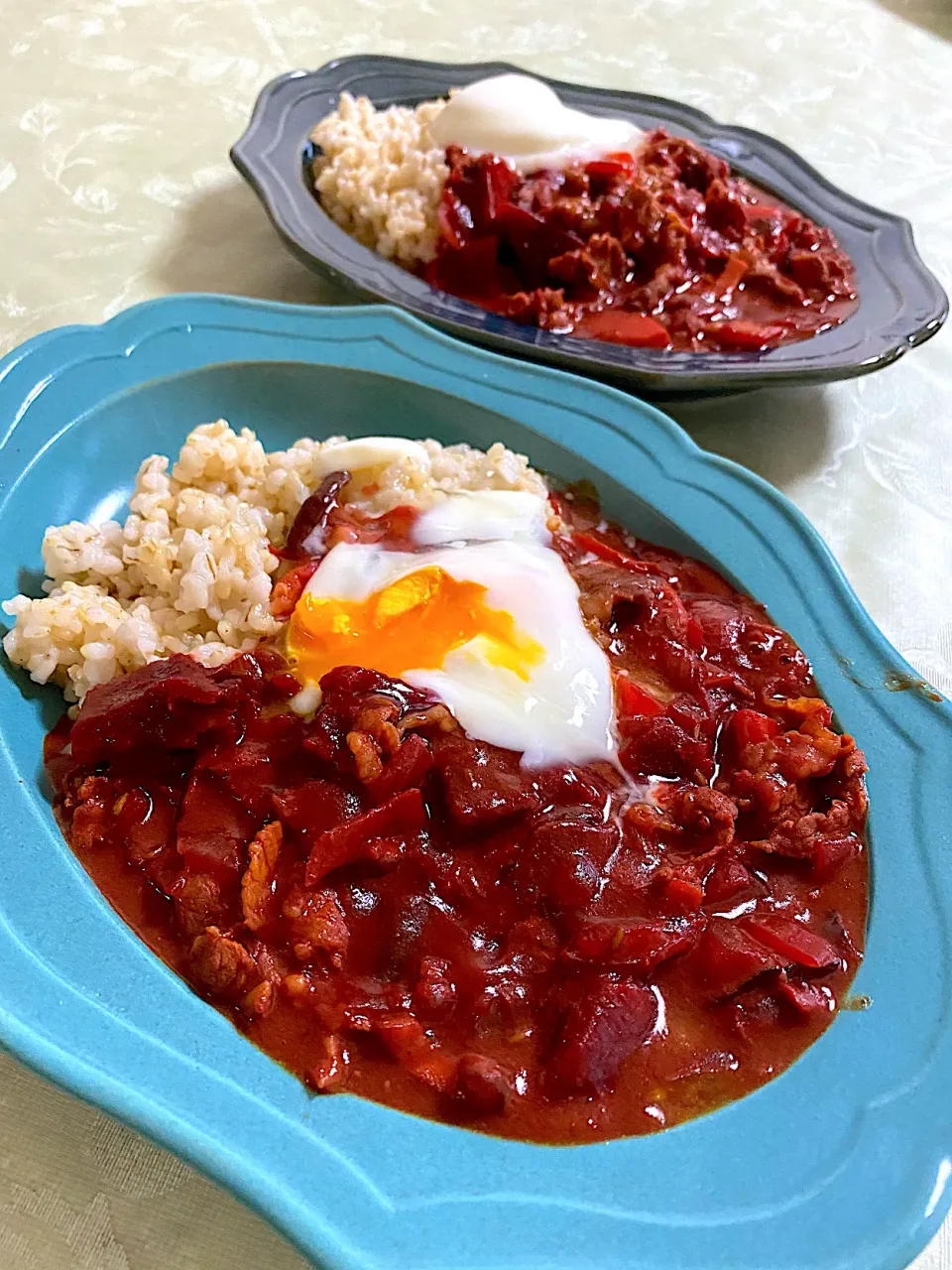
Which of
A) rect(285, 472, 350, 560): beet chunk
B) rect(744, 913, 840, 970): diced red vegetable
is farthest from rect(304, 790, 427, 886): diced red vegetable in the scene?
rect(285, 472, 350, 560): beet chunk

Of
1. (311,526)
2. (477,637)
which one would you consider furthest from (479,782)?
(311,526)

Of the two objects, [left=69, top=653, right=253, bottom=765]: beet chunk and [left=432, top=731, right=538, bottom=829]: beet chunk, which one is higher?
[left=432, top=731, right=538, bottom=829]: beet chunk

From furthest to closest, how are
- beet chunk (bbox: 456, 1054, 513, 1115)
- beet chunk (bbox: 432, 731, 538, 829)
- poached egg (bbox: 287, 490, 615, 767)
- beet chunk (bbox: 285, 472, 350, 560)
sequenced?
1. beet chunk (bbox: 285, 472, 350, 560)
2. poached egg (bbox: 287, 490, 615, 767)
3. beet chunk (bbox: 432, 731, 538, 829)
4. beet chunk (bbox: 456, 1054, 513, 1115)

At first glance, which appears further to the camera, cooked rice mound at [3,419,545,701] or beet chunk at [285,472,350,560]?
beet chunk at [285,472,350,560]

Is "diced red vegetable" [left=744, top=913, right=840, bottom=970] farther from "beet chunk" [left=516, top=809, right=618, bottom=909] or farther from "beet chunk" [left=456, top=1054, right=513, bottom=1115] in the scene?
"beet chunk" [left=456, top=1054, right=513, bottom=1115]

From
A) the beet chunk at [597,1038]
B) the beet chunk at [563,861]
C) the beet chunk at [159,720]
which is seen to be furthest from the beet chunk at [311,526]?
the beet chunk at [597,1038]

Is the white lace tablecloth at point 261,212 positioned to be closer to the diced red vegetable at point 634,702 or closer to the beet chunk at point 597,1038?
the beet chunk at point 597,1038

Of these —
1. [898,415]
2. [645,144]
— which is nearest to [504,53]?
[645,144]

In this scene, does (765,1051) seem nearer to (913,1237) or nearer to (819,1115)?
(819,1115)
